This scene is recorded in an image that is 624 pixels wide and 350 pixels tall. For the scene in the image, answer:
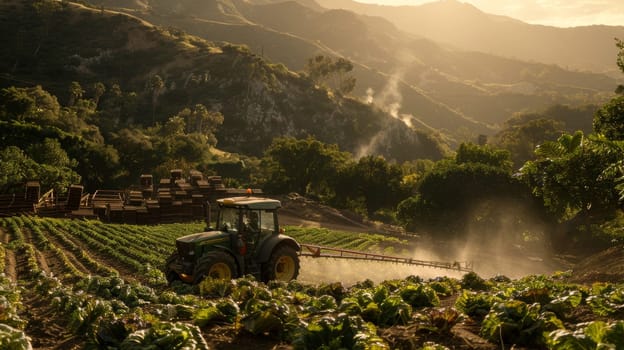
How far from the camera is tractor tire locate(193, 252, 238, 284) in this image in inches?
526

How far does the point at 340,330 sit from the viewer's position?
5.02 metres

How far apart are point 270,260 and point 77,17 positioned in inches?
6564

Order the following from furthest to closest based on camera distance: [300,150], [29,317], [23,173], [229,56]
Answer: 1. [229,56]
2. [300,150]
3. [23,173]
4. [29,317]

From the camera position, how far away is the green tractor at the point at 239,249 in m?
13.9

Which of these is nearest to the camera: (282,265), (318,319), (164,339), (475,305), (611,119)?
(164,339)

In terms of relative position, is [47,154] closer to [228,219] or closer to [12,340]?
[228,219]

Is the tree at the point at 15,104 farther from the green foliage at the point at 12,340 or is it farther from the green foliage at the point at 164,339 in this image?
the green foliage at the point at 164,339

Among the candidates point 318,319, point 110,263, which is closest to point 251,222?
point 110,263

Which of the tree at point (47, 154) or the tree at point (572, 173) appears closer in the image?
the tree at point (572, 173)

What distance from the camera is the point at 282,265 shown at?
Result: 15930 millimetres

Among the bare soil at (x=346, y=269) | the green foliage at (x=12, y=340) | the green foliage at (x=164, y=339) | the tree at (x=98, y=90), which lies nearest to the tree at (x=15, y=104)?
the tree at (x=98, y=90)

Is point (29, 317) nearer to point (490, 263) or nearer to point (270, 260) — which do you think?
point (270, 260)

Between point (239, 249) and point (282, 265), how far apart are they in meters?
2.09

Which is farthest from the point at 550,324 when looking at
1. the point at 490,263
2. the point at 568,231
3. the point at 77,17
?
the point at 77,17
